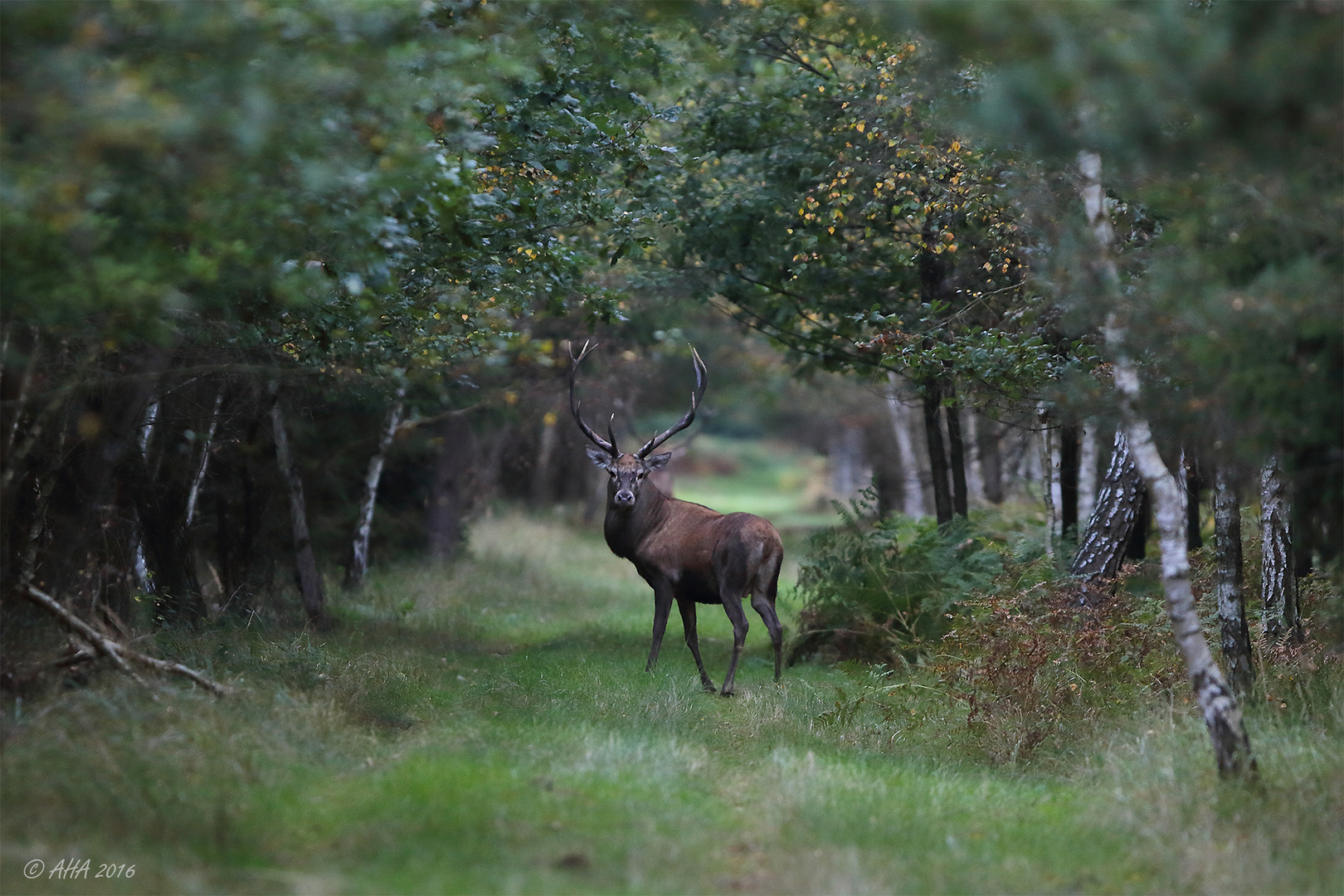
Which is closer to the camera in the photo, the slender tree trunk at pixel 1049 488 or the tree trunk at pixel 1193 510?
the tree trunk at pixel 1193 510

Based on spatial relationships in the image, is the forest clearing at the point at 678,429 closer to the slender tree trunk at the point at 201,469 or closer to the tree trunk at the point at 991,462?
the slender tree trunk at the point at 201,469

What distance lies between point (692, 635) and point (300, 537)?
453 cm

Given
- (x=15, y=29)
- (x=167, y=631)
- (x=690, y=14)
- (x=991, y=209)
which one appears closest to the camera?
(x=15, y=29)

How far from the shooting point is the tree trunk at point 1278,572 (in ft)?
31.7

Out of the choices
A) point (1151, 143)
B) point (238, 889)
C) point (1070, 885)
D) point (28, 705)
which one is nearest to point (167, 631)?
point (28, 705)

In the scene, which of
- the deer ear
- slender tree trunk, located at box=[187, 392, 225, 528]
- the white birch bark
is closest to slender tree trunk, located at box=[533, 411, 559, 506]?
the deer ear

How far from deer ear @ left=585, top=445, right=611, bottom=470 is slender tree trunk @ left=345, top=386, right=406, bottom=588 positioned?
396 centimetres

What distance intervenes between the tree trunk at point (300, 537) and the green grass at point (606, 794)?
285 cm

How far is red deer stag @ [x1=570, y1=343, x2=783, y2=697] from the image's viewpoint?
38.5ft

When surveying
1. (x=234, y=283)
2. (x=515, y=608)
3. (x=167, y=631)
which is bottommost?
(x=515, y=608)

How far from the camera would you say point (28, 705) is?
Answer: 24.0 ft

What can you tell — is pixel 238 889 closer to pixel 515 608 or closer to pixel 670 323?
pixel 515 608

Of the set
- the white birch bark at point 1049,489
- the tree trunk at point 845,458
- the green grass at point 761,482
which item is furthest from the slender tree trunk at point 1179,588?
the tree trunk at point 845,458

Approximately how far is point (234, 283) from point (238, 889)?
4.15 m
